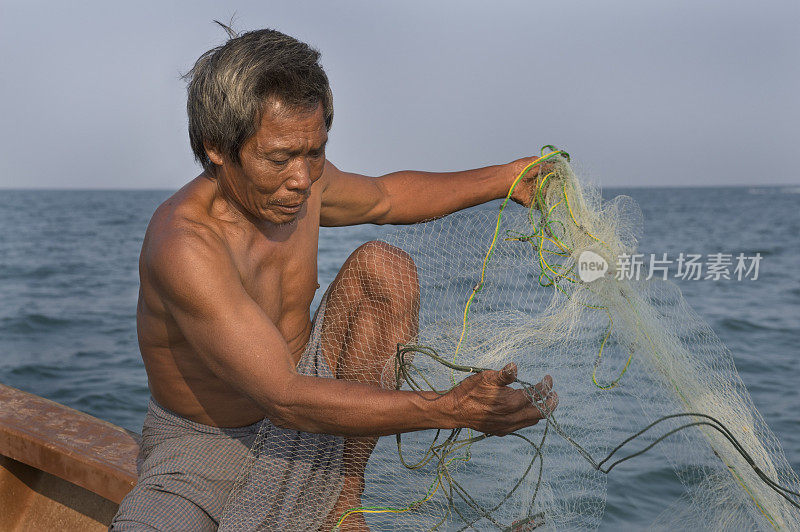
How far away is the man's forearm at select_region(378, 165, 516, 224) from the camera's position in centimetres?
238

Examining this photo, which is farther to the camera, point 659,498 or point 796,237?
point 796,237

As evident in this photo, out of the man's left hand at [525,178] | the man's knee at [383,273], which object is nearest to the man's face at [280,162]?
the man's knee at [383,273]

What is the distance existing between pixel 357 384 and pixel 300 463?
1.35 feet

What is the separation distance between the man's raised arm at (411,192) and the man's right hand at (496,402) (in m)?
0.85

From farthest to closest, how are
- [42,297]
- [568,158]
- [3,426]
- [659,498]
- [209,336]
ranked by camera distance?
[42,297] → [659,498] → [3,426] → [568,158] → [209,336]

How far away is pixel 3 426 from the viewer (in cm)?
265

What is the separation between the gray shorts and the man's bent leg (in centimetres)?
10

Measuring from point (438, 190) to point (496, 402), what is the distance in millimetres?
1001

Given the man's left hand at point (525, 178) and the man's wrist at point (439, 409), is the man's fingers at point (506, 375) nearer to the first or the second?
the man's wrist at point (439, 409)

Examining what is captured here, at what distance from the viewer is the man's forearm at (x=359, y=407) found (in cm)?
165

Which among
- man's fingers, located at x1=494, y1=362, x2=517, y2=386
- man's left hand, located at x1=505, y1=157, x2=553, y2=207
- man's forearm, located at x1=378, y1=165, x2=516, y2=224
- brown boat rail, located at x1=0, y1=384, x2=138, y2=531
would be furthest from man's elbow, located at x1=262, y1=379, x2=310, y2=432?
man's left hand, located at x1=505, y1=157, x2=553, y2=207

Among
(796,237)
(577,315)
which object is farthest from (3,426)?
(796,237)

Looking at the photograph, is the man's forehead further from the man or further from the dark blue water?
the dark blue water

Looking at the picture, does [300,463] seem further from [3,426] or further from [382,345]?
[3,426]
